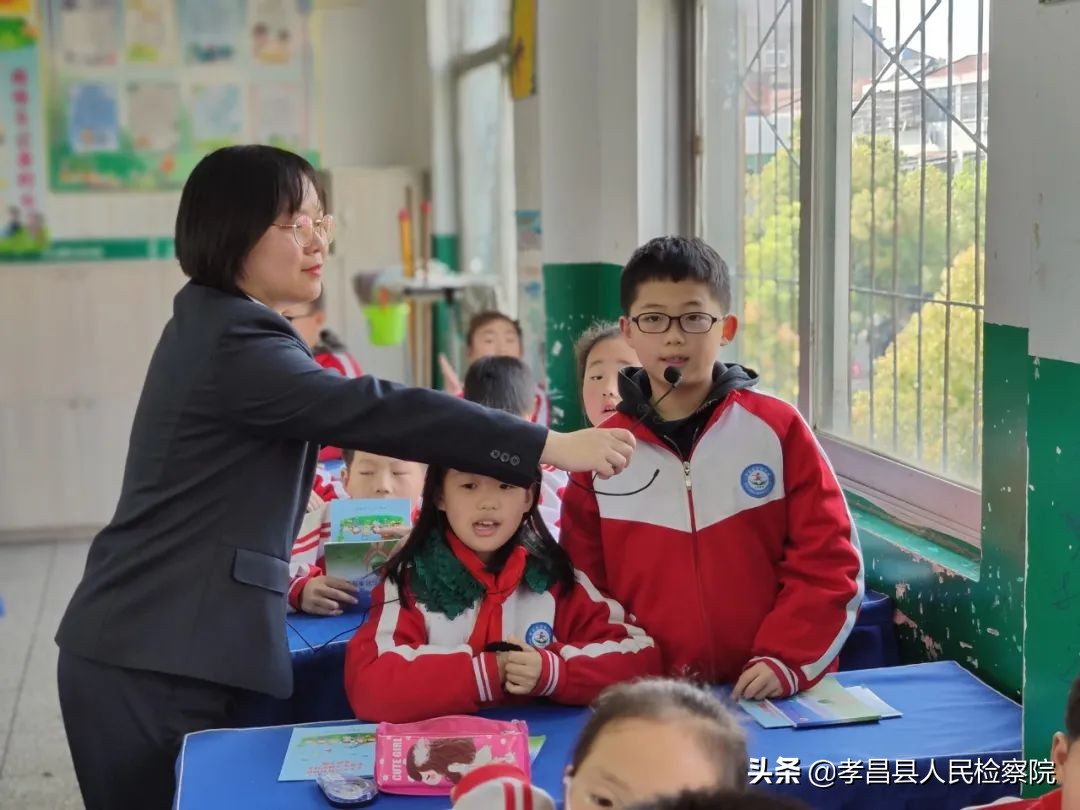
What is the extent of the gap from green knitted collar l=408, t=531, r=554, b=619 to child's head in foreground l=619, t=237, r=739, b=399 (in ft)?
1.43

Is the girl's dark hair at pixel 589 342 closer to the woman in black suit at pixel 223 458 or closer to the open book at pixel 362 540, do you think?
the open book at pixel 362 540

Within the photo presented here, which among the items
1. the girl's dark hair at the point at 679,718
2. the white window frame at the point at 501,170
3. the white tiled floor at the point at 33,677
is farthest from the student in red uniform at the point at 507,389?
the white window frame at the point at 501,170

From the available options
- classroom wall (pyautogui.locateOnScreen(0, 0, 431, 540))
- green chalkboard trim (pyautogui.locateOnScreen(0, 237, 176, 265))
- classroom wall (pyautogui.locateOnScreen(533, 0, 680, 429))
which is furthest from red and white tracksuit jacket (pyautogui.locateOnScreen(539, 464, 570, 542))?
green chalkboard trim (pyautogui.locateOnScreen(0, 237, 176, 265))

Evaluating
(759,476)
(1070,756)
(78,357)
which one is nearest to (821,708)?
(759,476)

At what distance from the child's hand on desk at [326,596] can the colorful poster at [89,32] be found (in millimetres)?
4573

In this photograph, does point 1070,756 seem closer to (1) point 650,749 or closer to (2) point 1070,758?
Result: (2) point 1070,758

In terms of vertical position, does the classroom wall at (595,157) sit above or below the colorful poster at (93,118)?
below

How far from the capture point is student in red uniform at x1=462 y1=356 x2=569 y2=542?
3184 millimetres

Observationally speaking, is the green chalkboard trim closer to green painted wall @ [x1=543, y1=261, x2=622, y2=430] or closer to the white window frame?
the white window frame

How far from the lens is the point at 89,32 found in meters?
6.44

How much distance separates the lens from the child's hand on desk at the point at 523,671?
2051 mm

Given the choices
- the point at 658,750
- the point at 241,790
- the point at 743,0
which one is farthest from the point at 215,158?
the point at 743,0

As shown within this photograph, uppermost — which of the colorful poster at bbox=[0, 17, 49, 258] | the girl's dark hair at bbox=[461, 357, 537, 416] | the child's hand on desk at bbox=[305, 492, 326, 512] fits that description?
the colorful poster at bbox=[0, 17, 49, 258]

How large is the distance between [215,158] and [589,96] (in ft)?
8.00
